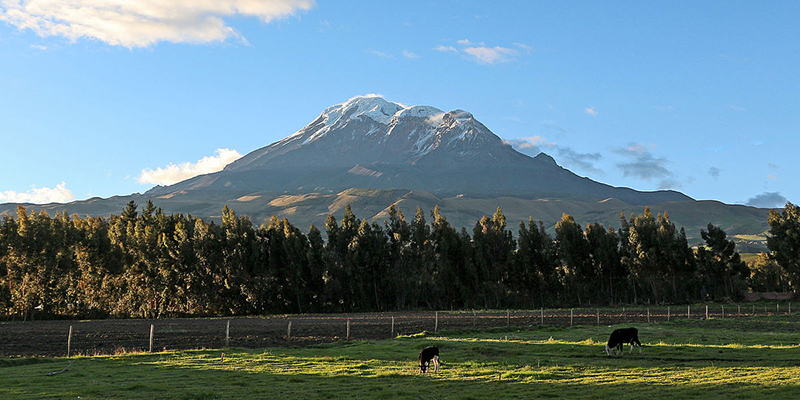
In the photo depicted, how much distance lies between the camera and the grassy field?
1777 centimetres

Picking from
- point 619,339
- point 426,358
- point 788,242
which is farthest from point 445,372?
point 788,242

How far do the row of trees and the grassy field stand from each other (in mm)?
48284

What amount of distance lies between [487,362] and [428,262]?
58438 mm

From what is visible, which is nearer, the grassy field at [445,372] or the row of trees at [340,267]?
the grassy field at [445,372]

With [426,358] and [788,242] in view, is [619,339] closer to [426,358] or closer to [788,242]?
[426,358]

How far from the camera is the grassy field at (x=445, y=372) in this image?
17766 mm

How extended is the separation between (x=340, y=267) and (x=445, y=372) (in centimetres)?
6072

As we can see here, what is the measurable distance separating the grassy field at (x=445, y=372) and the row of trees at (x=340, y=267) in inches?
1901

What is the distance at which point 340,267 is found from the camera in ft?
271

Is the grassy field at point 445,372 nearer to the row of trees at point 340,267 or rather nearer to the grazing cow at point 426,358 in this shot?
the grazing cow at point 426,358

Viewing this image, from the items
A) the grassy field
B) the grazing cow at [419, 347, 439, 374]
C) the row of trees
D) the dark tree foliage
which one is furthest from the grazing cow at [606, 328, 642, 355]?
the dark tree foliage

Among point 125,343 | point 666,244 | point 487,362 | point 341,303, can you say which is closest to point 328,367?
point 487,362

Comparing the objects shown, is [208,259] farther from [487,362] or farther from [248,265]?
[487,362]

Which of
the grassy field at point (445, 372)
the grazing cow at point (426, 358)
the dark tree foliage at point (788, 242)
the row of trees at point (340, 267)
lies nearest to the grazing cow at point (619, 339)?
the grassy field at point (445, 372)
